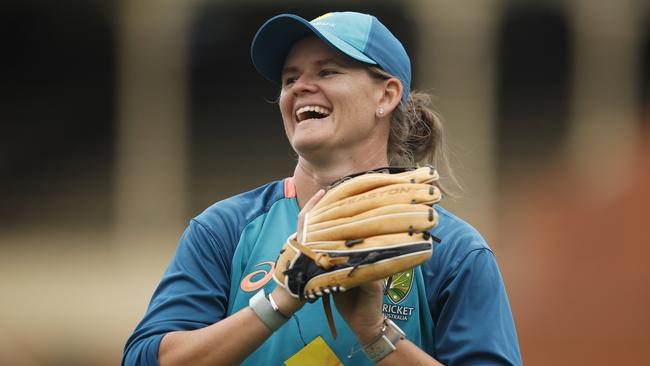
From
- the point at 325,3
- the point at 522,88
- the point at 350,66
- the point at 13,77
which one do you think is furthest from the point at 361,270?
the point at 13,77

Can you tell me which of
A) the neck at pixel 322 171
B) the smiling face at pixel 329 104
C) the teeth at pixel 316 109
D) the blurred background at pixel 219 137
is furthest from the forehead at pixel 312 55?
the blurred background at pixel 219 137

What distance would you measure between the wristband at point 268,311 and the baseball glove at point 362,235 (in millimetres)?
51

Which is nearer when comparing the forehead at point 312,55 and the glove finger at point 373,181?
the glove finger at point 373,181

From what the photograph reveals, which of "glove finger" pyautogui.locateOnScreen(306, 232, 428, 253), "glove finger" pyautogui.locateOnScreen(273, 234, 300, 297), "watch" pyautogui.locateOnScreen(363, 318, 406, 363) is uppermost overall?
"glove finger" pyautogui.locateOnScreen(306, 232, 428, 253)

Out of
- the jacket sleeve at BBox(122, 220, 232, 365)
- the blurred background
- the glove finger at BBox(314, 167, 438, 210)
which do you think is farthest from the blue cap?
the blurred background

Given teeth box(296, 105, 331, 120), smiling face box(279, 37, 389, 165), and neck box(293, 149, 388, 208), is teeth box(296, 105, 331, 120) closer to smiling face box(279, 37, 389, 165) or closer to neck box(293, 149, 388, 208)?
smiling face box(279, 37, 389, 165)

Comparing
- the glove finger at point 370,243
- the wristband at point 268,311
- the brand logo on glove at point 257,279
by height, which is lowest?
the wristband at point 268,311

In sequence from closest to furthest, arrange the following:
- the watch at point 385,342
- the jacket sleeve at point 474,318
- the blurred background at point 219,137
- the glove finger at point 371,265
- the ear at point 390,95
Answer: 1. the glove finger at point 371,265
2. the watch at point 385,342
3. the jacket sleeve at point 474,318
4. the ear at point 390,95
5. the blurred background at point 219,137

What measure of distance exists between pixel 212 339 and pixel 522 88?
640 centimetres

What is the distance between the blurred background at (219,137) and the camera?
7012 mm

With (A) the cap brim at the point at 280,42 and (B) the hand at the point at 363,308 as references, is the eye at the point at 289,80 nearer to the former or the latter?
(A) the cap brim at the point at 280,42

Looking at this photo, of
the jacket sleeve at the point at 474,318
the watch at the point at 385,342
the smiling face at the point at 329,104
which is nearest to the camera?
the watch at the point at 385,342

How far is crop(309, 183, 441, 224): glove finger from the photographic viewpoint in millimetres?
2010

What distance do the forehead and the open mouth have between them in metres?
0.11
